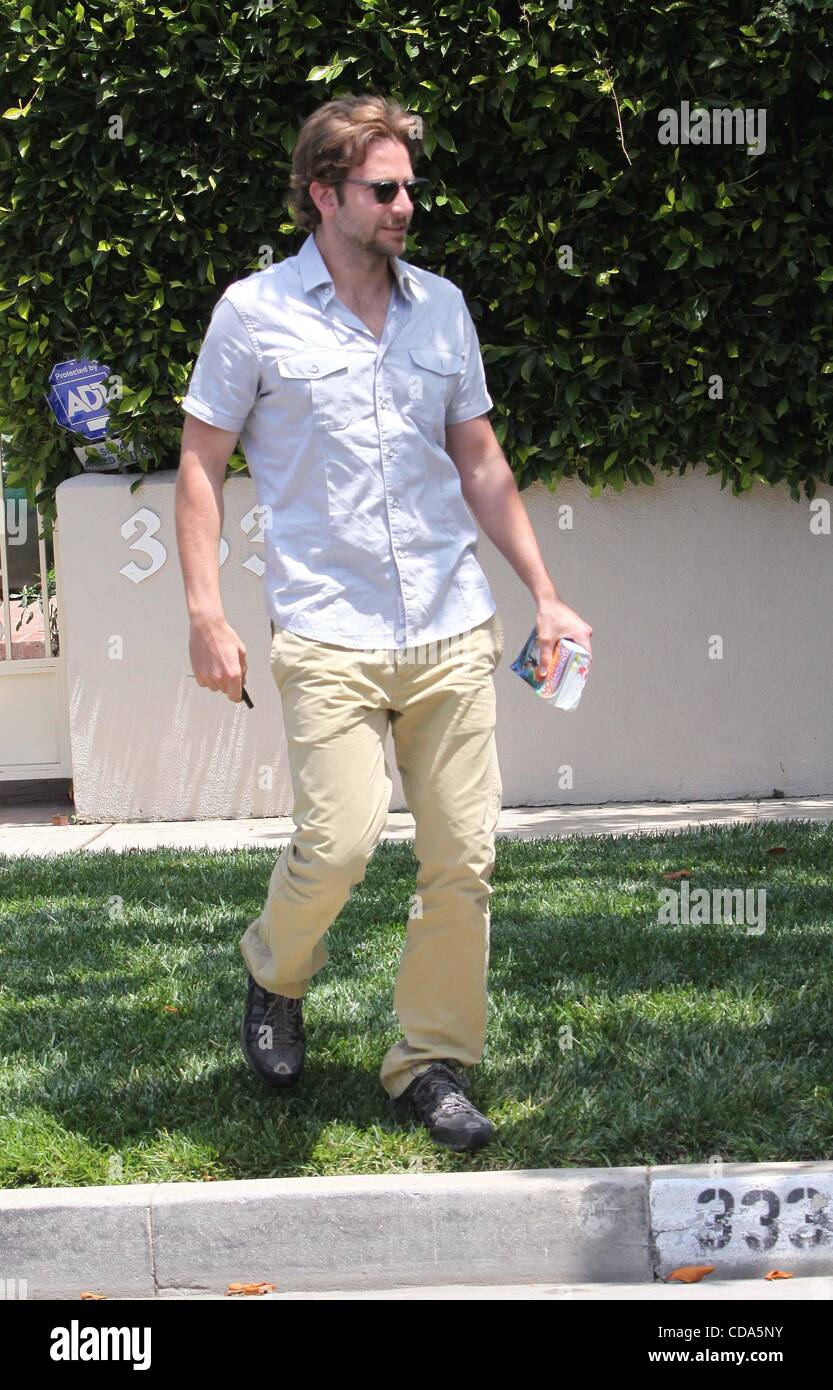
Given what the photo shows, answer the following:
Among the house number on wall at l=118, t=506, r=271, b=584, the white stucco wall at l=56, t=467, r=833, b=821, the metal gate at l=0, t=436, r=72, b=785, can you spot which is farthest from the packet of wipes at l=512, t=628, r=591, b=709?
the metal gate at l=0, t=436, r=72, b=785

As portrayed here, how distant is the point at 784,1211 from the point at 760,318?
545cm

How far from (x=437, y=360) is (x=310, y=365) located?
309 millimetres

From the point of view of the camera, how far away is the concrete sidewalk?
750cm

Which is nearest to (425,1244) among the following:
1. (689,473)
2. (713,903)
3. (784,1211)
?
(784,1211)

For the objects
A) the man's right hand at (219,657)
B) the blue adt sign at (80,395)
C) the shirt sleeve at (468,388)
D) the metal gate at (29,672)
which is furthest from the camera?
the metal gate at (29,672)

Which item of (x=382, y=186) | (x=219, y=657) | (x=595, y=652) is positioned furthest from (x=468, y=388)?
(x=595, y=652)

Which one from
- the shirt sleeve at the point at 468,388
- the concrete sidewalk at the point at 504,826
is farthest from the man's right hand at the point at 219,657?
the concrete sidewalk at the point at 504,826

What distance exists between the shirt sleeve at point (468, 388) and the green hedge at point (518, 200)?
4.10 m

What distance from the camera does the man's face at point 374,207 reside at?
11.6 feet

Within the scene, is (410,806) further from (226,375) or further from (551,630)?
(226,375)

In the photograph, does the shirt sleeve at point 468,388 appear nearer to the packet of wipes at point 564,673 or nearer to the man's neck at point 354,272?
the man's neck at point 354,272

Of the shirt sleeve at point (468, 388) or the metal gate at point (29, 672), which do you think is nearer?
the shirt sleeve at point (468, 388)

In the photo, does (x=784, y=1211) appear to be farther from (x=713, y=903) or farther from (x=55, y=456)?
(x=55, y=456)

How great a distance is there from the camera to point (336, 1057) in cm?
415
